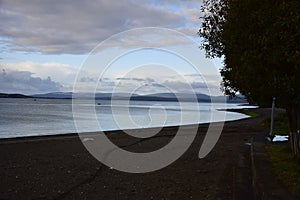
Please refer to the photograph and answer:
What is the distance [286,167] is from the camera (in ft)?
40.2

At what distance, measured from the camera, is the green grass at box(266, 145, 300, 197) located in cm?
985

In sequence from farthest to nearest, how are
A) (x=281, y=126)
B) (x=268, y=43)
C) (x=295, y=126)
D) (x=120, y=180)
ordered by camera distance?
1. (x=281, y=126)
2. (x=295, y=126)
3. (x=120, y=180)
4. (x=268, y=43)

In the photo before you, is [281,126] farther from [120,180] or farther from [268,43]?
[268,43]

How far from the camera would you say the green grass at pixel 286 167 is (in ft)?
32.3

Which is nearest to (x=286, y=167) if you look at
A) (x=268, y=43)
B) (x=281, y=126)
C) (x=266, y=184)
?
(x=266, y=184)

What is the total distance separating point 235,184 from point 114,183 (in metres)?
3.79

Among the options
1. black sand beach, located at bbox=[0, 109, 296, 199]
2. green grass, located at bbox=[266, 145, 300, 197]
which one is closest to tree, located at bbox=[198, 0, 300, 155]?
green grass, located at bbox=[266, 145, 300, 197]

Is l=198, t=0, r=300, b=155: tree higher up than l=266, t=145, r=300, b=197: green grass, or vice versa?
l=198, t=0, r=300, b=155: tree

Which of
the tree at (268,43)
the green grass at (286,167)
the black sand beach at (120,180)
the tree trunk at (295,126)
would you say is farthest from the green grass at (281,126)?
the tree at (268,43)

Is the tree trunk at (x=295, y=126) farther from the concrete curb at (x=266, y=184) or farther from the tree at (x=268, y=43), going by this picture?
the tree at (x=268, y=43)

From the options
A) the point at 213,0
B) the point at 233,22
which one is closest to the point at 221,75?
the point at 213,0

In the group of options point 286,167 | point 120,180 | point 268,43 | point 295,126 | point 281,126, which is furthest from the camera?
point 281,126

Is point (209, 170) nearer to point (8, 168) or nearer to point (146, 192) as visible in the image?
point (146, 192)

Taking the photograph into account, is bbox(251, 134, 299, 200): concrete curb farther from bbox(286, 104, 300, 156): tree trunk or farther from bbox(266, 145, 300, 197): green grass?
bbox(286, 104, 300, 156): tree trunk
